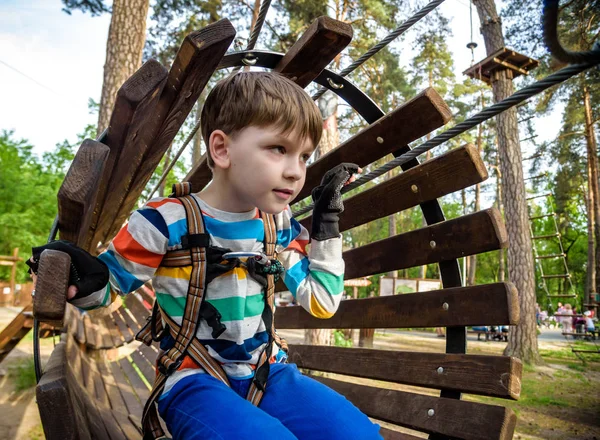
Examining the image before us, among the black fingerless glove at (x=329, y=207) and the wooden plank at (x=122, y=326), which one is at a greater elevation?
the black fingerless glove at (x=329, y=207)

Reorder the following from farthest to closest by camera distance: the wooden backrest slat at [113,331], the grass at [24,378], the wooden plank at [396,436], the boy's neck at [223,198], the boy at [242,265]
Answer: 1. the grass at [24,378]
2. the wooden backrest slat at [113,331]
3. the wooden plank at [396,436]
4. the boy's neck at [223,198]
5. the boy at [242,265]

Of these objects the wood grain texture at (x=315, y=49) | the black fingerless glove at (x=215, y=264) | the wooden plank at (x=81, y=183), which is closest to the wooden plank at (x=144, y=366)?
the black fingerless glove at (x=215, y=264)

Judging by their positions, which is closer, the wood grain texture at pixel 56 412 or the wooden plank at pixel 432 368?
the wood grain texture at pixel 56 412

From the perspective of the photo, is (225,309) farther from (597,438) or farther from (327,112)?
(597,438)

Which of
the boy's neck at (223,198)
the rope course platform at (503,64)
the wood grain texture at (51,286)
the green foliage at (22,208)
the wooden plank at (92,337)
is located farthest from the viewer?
the green foliage at (22,208)

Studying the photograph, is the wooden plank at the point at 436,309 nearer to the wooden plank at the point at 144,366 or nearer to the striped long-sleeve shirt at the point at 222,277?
the striped long-sleeve shirt at the point at 222,277

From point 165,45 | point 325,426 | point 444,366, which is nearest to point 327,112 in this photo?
point 444,366

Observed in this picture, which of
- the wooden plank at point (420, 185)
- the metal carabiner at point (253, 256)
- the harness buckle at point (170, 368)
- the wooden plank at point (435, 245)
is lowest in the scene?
the harness buckle at point (170, 368)

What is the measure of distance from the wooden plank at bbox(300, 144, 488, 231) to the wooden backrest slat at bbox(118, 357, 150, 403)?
6.87ft

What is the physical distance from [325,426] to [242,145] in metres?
0.84

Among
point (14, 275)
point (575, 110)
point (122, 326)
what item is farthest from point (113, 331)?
point (575, 110)

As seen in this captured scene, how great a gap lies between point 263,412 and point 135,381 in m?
3.08

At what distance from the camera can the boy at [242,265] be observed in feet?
4.29

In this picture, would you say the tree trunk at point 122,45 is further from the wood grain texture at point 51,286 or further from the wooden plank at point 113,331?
the wood grain texture at point 51,286
